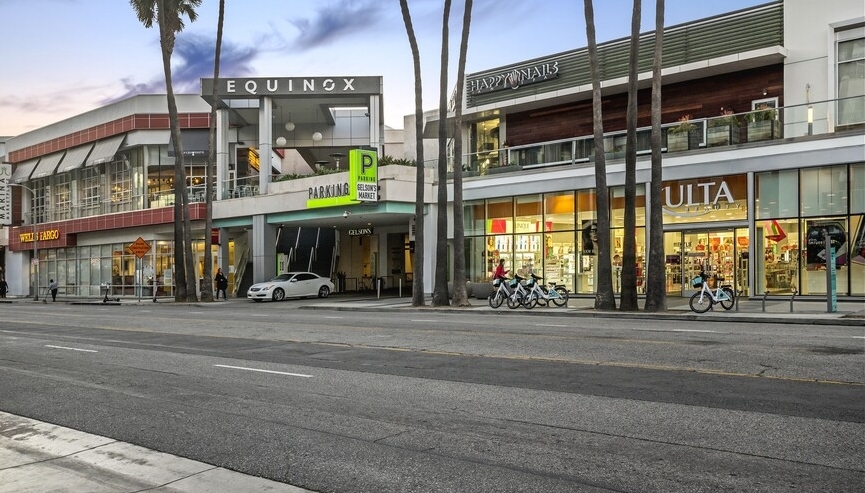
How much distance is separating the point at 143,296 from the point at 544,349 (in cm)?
4209

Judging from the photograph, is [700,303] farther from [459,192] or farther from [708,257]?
[459,192]

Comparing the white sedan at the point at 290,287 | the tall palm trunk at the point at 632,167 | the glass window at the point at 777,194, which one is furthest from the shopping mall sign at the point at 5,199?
the glass window at the point at 777,194

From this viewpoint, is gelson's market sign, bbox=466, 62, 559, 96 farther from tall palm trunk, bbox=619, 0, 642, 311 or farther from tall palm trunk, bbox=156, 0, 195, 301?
tall palm trunk, bbox=156, 0, 195, 301

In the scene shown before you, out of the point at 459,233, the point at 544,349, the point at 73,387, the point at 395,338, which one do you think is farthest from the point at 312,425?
the point at 459,233

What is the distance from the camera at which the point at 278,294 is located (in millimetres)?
37469

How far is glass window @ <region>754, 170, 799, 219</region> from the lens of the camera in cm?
2459

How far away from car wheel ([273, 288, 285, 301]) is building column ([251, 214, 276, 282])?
128 inches

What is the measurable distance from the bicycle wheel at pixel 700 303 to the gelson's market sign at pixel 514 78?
15045mm

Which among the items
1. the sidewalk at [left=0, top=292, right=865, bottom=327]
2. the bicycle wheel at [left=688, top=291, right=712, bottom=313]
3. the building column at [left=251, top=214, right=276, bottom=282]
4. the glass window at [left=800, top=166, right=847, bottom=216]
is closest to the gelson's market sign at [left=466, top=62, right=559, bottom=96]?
the sidewalk at [left=0, top=292, right=865, bottom=327]

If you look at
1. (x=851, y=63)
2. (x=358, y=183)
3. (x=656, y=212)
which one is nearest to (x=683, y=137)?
(x=851, y=63)

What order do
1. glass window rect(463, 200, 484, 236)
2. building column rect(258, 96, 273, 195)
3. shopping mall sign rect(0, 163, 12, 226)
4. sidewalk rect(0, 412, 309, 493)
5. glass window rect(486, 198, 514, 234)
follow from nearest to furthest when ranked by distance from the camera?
sidewalk rect(0, 412, 309, 493)
glass window rect(486, 198, 514, 234)
glass window rect(463, 200, 484, 236)
building column rect(258, 96, 273, 195)
shopping mall sign rect(0, 163, 12, 226)

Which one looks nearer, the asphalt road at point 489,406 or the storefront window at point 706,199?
the asphalt road at point 489,406

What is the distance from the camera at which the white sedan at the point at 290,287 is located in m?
37.2

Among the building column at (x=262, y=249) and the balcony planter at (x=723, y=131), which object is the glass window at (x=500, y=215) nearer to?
the balcony planter at (x=723, y=131)
